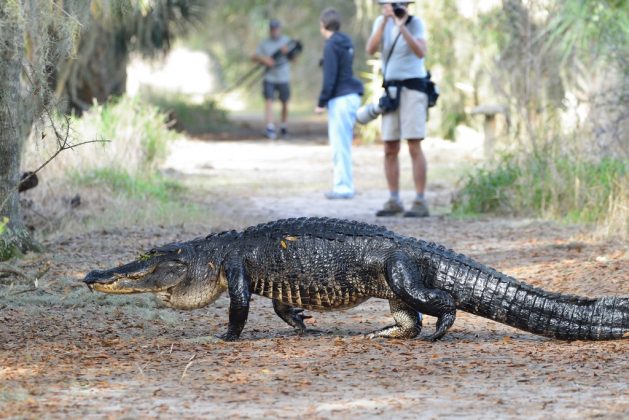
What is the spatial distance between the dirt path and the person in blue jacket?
4345 millimetres

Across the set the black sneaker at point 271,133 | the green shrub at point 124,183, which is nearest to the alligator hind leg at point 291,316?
the green shrub at point 124,183

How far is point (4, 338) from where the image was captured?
6.32m

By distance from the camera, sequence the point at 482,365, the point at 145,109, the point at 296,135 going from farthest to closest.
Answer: the point at 296,135 < the point at 145,109 < the point at 482,365

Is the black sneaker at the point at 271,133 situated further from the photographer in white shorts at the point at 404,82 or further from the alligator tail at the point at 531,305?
the alligator tail at the point at 531,305

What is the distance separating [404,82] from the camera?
39.5ft

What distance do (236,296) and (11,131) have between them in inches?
115

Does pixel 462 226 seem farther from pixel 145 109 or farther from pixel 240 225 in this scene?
pixel 145 109

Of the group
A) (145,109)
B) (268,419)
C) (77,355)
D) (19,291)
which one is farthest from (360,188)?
(268,419)

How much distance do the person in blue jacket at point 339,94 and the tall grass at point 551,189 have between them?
1871 millimetres

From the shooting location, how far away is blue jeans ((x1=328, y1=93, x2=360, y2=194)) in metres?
14.0

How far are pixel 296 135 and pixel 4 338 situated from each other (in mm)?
20172

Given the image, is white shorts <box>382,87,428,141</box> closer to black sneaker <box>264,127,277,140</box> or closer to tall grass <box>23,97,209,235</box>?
tall grass <box>23,97,209,235</box>

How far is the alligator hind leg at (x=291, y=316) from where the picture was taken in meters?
6.71

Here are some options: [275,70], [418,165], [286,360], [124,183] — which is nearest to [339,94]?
[418,165]
